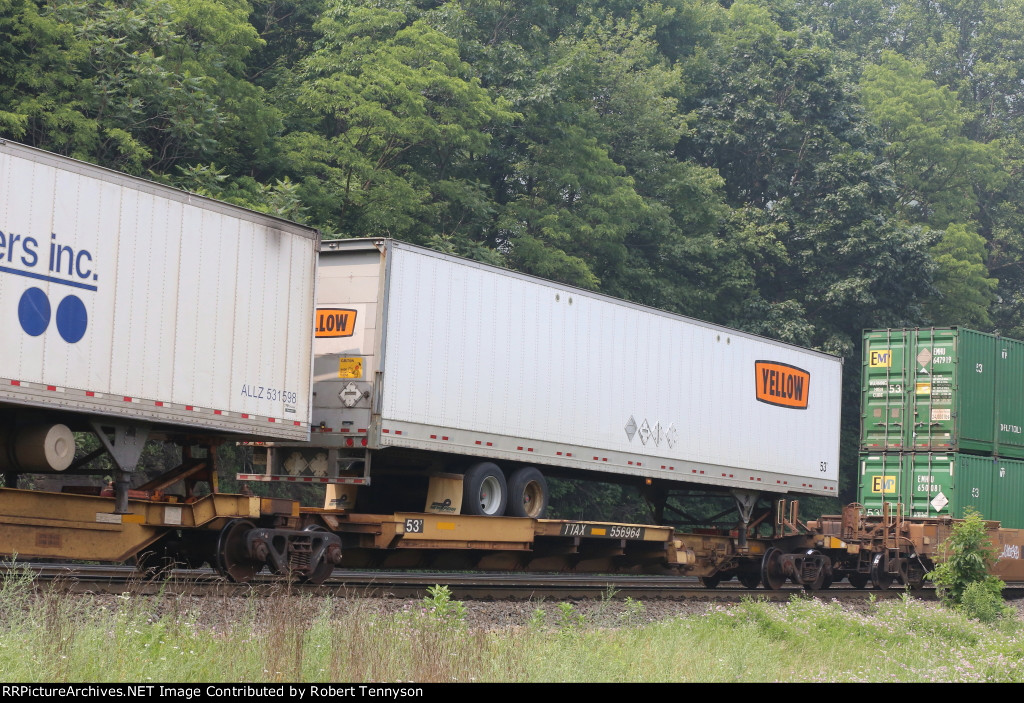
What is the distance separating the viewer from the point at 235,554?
44.0 ft

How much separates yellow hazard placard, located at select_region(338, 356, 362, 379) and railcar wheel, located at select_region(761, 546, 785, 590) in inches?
395

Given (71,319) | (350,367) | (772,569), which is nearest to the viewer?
(71,319)

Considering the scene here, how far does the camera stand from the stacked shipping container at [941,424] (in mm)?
23609

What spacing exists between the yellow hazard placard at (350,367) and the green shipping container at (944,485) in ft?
45.3

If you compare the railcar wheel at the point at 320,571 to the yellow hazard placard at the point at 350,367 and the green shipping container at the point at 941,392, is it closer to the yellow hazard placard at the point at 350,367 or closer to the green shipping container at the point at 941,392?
the yellow hazard placard at the point at 350,367

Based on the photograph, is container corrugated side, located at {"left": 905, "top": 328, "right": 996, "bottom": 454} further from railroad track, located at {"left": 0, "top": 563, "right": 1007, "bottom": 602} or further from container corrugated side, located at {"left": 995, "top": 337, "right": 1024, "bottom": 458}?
railroad track, located at {"left": 0, "top": 563, "right": 1007, "bottom": 602}

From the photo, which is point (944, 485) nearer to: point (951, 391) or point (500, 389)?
point (951, 391)

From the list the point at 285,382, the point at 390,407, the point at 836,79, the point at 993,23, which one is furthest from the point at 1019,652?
the point at 993,23

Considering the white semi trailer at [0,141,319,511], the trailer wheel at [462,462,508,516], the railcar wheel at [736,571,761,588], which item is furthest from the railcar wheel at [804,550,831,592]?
the white semi trailer at [0,141,319,511]

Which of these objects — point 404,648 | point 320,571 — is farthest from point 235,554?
point 404,648

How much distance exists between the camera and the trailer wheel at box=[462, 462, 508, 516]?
1552cm

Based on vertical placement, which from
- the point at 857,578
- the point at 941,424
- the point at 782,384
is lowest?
the point at 857,578

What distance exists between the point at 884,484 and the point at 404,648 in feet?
57.0

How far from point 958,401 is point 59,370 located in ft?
59.8
